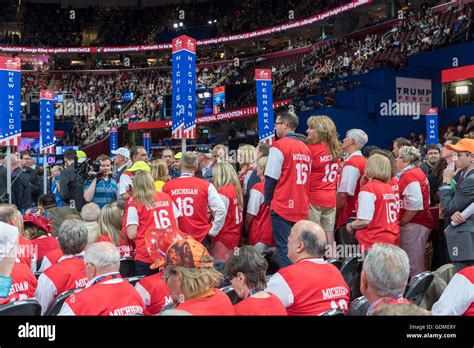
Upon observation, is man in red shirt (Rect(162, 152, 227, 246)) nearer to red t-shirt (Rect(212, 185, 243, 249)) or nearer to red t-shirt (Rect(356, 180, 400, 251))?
red t-shirt (Rect(212, 185, 243, 249))

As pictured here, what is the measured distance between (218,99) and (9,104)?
846 inches

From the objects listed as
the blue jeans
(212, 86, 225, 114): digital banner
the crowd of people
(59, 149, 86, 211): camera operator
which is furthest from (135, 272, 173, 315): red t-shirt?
(212, 86, 225, 114): digital banner

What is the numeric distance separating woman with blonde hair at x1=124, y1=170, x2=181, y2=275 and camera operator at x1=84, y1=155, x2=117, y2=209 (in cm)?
254

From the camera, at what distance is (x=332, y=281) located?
3098mm

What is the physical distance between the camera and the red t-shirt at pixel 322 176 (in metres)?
5.14

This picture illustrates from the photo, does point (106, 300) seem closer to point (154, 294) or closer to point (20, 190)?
point (154, 294)

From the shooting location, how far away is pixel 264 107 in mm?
10531

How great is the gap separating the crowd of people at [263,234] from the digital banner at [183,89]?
1.91 ft

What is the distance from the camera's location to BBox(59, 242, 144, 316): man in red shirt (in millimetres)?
2848

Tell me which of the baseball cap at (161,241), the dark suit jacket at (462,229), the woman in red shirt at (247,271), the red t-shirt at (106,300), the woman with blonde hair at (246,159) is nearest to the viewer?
the red t-shirt at (106,300)

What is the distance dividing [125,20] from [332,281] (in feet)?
148

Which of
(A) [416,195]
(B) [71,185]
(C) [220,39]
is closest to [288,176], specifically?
(A) [416,195]

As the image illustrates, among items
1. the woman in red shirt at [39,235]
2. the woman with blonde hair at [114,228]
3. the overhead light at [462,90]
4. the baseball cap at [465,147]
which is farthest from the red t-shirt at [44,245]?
the overhead light at [462,90]

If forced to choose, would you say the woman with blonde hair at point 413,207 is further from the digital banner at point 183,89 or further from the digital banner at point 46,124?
the digital banner at point 46,124
